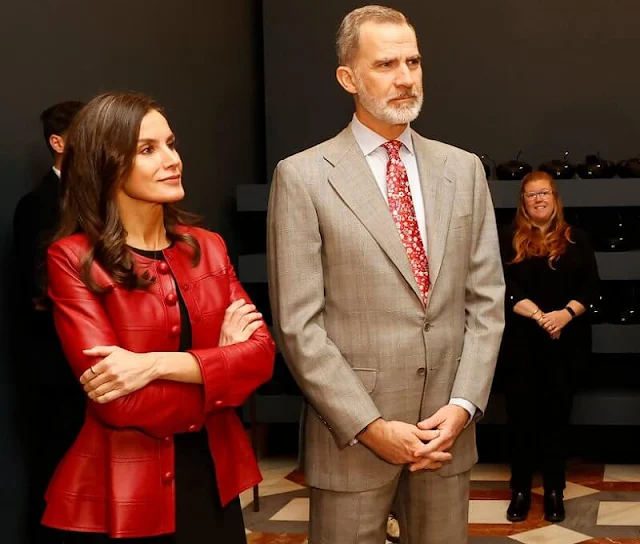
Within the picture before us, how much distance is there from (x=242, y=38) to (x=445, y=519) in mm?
4058

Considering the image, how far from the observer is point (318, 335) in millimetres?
2211

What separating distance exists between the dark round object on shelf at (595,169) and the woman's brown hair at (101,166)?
11.8ft

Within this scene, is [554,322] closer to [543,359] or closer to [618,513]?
[543,359]

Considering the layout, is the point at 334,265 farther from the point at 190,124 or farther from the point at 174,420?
the point at 190,124

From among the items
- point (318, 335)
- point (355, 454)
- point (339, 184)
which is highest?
point (339, 184)

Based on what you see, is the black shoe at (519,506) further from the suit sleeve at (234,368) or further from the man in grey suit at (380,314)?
the suit sleeve at (234,368)

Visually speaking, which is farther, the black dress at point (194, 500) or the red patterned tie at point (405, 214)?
the red patterned tie at point (405, 214)

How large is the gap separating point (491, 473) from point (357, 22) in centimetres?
342

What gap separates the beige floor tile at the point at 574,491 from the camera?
474cm

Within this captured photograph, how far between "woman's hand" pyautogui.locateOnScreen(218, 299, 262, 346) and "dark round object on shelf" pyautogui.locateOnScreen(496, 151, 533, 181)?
11.0 ft

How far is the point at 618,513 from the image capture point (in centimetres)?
444

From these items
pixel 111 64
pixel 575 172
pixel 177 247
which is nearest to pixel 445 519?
pixel 177 247

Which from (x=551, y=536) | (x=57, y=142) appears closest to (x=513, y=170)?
(x=551, y=536)

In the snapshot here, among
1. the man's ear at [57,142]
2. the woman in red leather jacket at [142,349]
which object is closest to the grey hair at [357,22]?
the woman in red leather jacket at [142,349]
